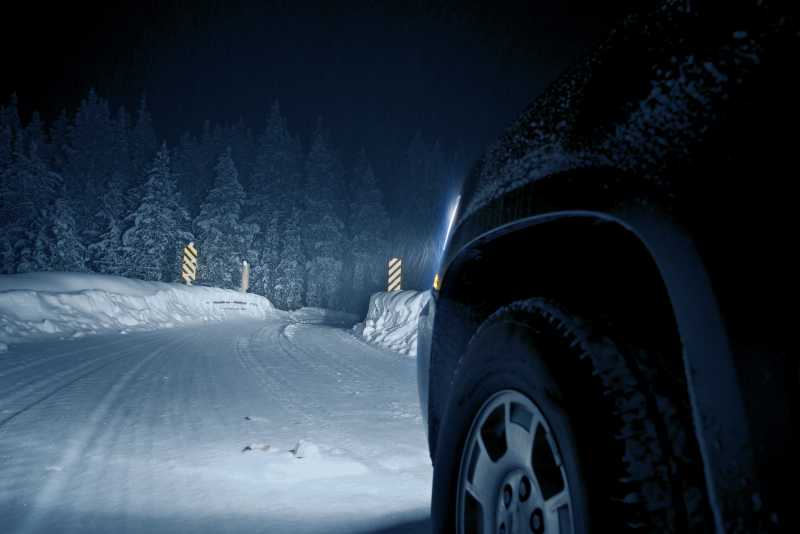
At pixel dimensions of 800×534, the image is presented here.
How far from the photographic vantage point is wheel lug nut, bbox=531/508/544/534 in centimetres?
110

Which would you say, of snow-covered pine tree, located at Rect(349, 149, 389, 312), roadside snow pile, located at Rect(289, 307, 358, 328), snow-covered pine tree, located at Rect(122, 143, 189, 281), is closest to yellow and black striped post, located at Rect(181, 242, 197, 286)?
roadside snow pile, located at Rect(289, 307, 358, 328)

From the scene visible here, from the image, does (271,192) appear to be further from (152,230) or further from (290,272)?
(152,230)

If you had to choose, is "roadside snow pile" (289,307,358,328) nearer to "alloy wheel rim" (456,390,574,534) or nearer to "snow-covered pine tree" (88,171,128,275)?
"snow-covered pine tree" (88,171,128,275)

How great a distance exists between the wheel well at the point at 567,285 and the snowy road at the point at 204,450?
4.28 feet

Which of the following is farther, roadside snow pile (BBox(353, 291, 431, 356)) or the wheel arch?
roadside snow pile (BBox(353, 291, 431, 356))

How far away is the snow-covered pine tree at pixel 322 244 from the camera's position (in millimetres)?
40094

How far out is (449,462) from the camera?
142 cm

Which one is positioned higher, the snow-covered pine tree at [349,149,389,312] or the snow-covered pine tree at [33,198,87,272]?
the snow-covered pine tree at [349,149,389,312]

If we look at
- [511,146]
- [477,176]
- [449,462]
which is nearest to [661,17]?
[511,146]

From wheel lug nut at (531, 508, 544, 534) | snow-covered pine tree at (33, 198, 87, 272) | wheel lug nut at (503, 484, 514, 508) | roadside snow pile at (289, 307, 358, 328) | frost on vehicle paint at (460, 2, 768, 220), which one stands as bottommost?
wheel lug nut at (531, 508, 544, 534)

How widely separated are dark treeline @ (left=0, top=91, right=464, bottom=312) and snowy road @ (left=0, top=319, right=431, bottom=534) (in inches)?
913

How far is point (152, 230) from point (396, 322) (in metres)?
A: 26.0

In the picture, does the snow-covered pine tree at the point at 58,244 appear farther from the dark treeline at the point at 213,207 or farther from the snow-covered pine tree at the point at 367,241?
the snow-covered pine tree at the point at 367,241

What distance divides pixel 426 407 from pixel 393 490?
1337 millimetres
